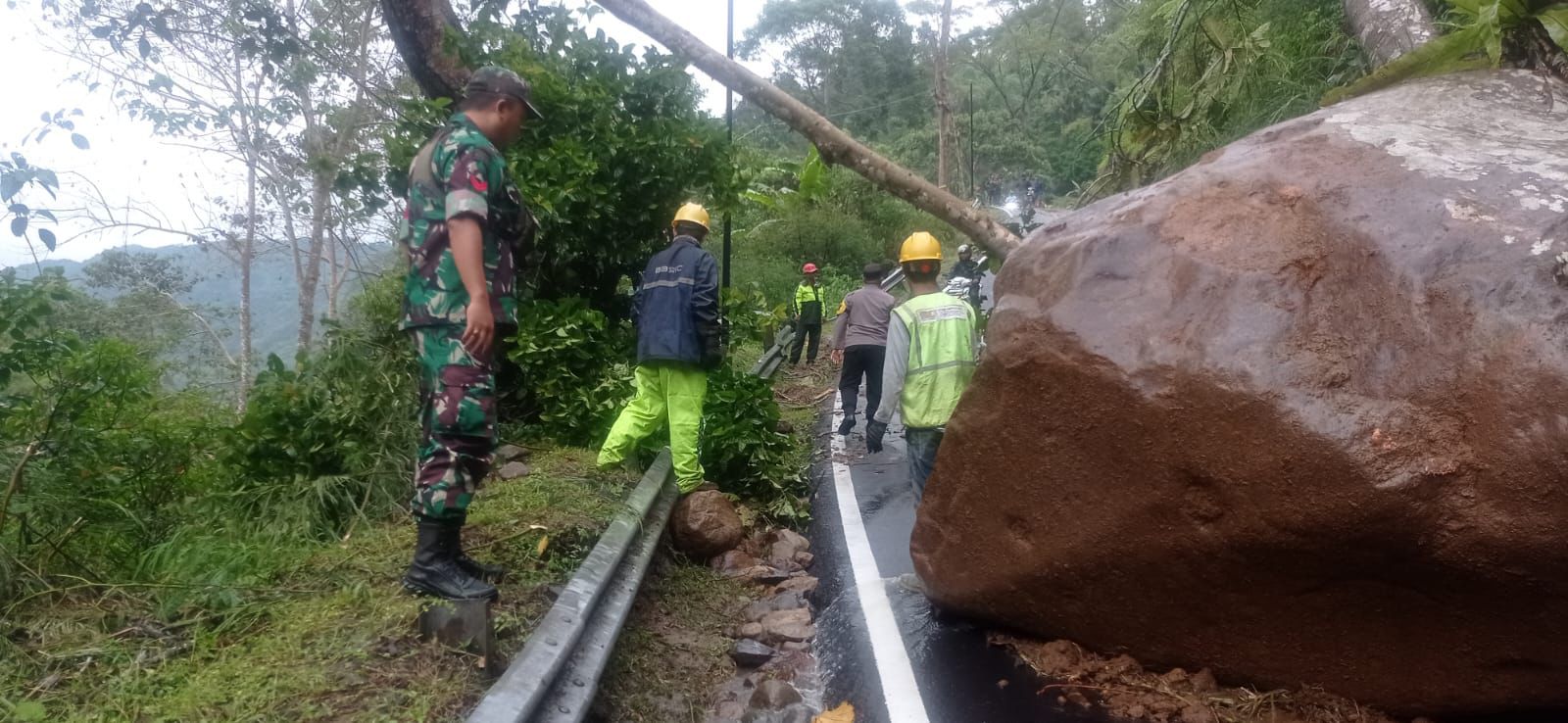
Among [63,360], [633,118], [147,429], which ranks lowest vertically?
[147,429]

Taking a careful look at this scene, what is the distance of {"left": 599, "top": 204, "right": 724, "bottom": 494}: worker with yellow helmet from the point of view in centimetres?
563

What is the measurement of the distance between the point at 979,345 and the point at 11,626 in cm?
434

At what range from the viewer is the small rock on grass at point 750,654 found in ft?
13.3

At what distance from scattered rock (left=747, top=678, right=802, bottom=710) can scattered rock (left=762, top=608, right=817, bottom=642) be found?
565 mm

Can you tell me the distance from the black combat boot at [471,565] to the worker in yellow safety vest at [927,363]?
2227 mm

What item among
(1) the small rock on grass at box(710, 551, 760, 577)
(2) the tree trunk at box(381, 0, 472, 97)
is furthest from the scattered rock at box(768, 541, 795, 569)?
A: (2) the tree trunk at box(381, 0, 472, 97)

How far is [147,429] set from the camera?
4660 mm

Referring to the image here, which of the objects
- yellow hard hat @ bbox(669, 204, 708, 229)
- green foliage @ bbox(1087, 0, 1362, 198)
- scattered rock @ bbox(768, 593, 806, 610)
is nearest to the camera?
scattered rock @ bbox(768, 593, 806, 610)

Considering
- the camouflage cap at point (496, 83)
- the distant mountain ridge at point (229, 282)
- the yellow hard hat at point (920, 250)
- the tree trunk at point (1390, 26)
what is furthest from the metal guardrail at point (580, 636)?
the distant mountain ridge at point (229, 282)

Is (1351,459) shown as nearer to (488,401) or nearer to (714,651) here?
(714,651)

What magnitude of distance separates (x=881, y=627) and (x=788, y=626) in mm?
405

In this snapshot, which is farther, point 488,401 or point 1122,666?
point 1122,666

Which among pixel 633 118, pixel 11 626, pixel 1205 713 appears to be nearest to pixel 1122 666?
pixel 1205 713

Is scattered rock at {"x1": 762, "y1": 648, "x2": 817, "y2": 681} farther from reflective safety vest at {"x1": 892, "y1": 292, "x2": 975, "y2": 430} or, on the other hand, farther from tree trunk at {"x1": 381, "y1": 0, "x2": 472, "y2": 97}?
tree trunk at {"x1": 381, "y1": 0, "x2": 472, "y2": 97}
